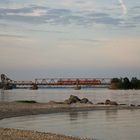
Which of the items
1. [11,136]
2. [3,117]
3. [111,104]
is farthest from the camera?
[111,104]

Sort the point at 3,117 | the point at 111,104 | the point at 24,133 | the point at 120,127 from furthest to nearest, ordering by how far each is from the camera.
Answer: the point at 111,104 → the point at 3,117 → the point at 120,127 → the point at 24,133

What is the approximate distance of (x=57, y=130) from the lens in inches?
1193

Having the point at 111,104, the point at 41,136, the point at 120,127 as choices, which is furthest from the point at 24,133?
the point at 111,104

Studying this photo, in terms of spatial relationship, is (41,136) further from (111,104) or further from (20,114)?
A: (111,104)

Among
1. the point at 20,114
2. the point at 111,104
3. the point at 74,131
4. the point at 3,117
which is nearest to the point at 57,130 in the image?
the point at 74,131

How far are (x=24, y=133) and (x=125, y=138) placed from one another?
5.48 m

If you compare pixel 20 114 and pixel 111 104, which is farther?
pixel 111 104

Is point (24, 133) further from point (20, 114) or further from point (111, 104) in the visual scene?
point (111, 104)

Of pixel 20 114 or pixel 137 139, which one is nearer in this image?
pixel 137 139

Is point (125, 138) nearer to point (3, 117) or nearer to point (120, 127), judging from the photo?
point (120, 127)

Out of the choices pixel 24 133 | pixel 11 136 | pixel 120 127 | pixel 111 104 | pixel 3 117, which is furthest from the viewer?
pixel 111 104

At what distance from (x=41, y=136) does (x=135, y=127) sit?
391 inches

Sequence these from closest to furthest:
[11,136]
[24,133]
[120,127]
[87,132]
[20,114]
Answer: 1. [11,136]
2. [24,133]
3. [87,132]
4. [120,127]
5. [20,114]

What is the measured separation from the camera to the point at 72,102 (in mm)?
72312
